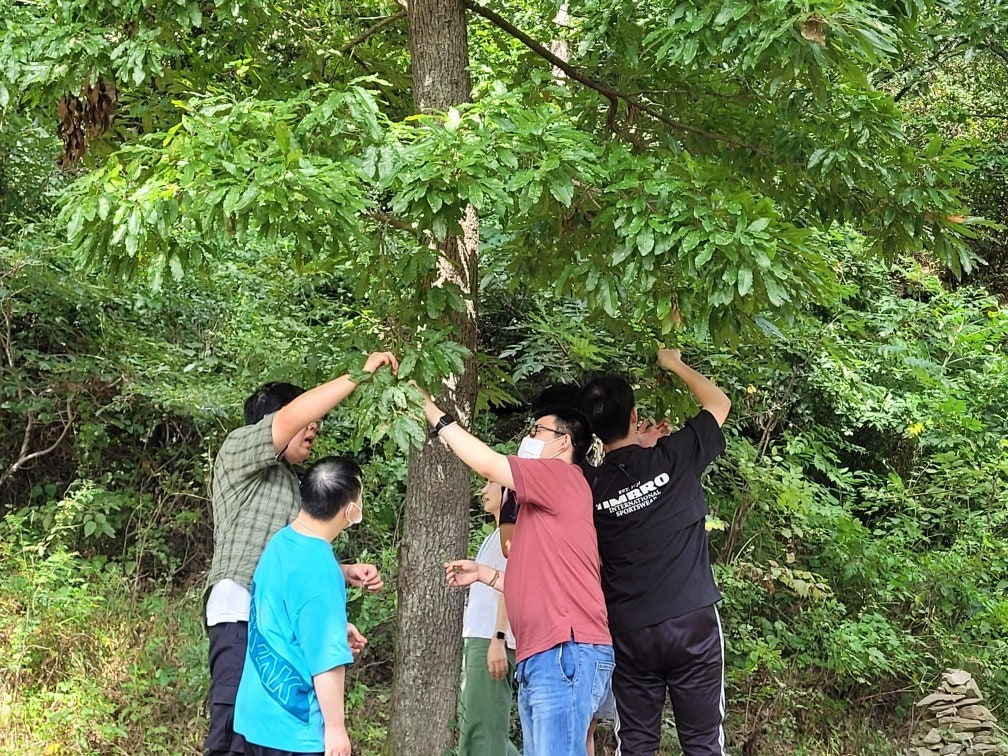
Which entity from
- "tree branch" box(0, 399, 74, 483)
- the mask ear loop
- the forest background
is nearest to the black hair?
the mask ear loop

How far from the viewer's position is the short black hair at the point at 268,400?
11.0 feet

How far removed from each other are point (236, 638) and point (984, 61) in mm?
10304

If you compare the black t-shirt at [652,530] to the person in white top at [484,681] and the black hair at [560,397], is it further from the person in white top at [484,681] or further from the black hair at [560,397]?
the person in white top at [484,681]

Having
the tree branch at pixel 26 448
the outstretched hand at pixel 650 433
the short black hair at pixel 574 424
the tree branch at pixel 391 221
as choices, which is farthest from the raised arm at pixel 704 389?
the tree branch at pixel 26 448

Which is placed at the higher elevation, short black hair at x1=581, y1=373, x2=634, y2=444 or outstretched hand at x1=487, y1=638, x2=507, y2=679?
short black hair at x1=581, y1=373, x2=634, y2=444

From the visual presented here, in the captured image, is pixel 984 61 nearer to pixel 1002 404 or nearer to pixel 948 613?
pixel 1002 404

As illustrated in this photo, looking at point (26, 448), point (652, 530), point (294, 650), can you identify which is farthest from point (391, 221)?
point (26, 448)

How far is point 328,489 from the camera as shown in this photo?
9.29ft

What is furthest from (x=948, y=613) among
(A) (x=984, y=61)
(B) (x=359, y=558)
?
(A) (x=984, y=61)

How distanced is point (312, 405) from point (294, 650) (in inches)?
30.3

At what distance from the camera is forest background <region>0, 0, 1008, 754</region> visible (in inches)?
116

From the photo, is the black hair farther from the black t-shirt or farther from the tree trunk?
the tree trunk

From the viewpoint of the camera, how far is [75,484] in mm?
6227

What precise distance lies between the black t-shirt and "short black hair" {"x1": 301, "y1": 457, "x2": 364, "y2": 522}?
1.00m
